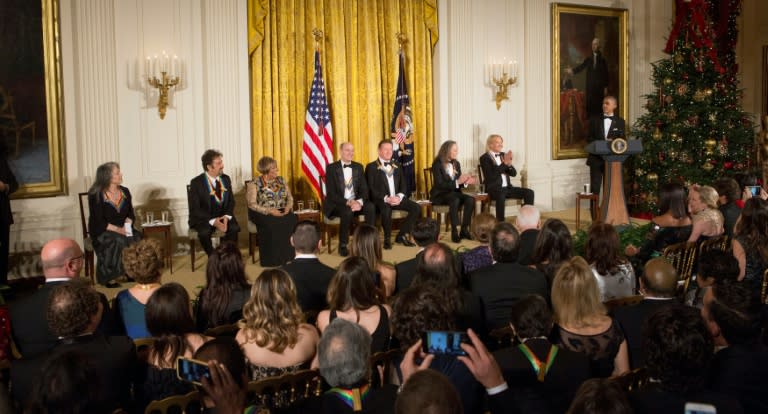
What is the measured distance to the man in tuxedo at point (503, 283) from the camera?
4.52 metres

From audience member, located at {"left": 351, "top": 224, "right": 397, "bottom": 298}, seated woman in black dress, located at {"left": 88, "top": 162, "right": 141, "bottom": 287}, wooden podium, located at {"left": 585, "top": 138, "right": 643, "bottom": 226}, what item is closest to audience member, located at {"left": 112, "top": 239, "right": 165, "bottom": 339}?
audience member, located at {"left": 351, "top": 224, "right": 397, "bottom": 298}

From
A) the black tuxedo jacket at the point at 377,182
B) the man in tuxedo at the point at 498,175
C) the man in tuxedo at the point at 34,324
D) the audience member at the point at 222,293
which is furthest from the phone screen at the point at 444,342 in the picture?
the man in tuxedo at the point at 498,175

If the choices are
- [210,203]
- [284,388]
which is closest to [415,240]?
[284,388]

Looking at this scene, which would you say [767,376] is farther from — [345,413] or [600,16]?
[600,16]

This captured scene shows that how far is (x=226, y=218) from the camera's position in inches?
331

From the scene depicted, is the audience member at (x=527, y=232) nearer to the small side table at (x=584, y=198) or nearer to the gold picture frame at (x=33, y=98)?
the small side table at (x=584, y=198)

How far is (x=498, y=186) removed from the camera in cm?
1027

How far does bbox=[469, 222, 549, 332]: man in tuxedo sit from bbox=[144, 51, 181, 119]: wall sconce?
211 inches

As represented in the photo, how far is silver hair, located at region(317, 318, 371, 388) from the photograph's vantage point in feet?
9.03

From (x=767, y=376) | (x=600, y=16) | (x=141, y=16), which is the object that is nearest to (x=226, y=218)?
(x=141, y=16)

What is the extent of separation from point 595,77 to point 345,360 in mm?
10587

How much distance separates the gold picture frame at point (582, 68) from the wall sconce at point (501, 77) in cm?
92

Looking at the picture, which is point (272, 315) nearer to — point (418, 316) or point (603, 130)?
point (418, 316)

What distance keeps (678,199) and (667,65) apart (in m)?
6.24
